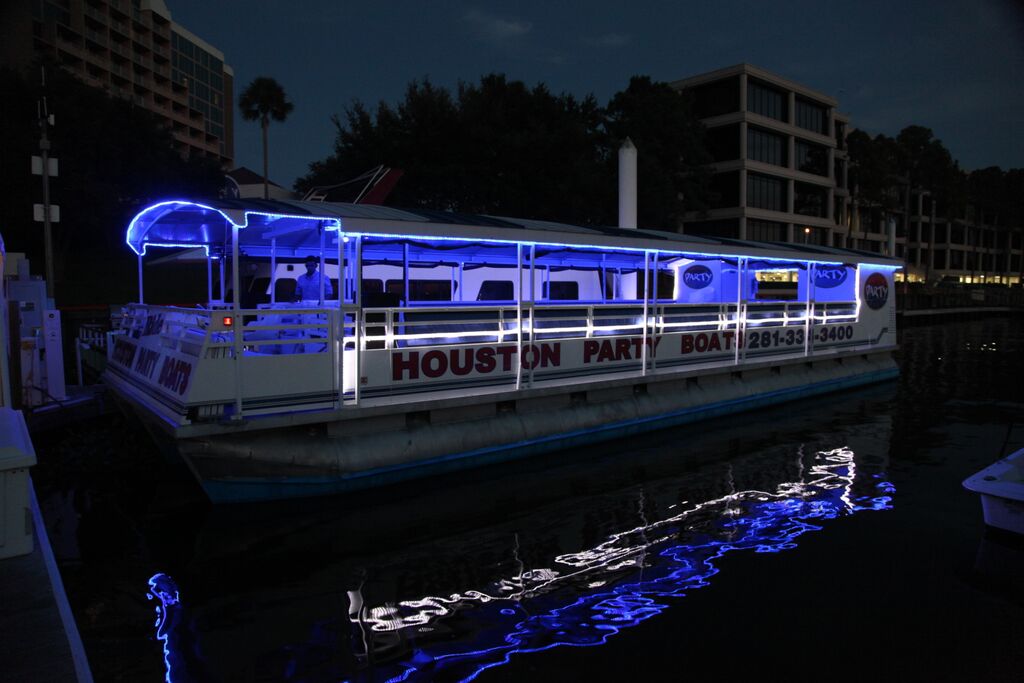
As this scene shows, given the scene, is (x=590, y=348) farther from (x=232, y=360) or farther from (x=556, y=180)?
(x=556, y=180)

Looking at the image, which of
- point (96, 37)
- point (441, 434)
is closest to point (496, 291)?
point (441, 434)

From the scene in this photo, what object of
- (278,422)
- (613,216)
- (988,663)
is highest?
(613,216)

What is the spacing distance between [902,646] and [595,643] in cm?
238

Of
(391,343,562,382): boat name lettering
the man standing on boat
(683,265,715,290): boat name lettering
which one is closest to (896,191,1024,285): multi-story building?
(683,265,715,290): boat name lettering

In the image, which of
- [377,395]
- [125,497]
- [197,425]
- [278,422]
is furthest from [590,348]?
[125,497]

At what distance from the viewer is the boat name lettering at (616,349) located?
12.0m

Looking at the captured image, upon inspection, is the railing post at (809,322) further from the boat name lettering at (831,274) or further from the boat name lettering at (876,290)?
the boat name lettering at (876,290)

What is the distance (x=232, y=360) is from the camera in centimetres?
806

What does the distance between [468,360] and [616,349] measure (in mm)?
3241

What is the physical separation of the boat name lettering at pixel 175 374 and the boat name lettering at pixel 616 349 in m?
6.28

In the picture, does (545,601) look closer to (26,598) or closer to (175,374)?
(26,598)

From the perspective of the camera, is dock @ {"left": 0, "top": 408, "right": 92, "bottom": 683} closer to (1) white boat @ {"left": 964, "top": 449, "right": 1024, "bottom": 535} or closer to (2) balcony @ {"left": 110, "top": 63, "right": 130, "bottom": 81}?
(1) white boat @ {"left": 964, "top": 449, "right": 1024, "bottom": 535}

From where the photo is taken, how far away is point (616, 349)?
1241cm

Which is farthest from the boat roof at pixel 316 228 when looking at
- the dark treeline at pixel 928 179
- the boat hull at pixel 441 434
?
the dark treeline at pixel 928 179
